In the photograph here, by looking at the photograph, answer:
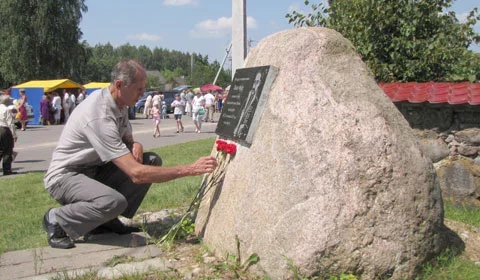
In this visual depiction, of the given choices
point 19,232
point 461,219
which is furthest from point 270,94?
point 19,232

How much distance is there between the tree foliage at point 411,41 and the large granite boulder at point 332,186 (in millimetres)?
3427

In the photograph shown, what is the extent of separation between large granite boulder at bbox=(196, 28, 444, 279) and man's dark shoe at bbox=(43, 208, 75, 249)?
1.28 meters

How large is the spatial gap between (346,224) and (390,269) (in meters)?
0.42

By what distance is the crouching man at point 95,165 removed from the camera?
12.4ft

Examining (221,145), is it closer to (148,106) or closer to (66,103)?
(66,103)

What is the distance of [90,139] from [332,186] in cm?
184

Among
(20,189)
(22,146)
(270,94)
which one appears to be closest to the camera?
(270,94)

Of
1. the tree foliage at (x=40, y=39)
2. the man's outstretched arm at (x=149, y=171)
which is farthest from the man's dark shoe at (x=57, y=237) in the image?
the tree foliage at (x=40, y=39)

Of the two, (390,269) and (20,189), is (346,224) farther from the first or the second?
(20,189)

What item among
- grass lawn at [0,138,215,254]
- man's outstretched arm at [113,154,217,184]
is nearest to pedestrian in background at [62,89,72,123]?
grass lawn at [0,138,215,254]

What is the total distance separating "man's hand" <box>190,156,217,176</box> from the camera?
377 cm

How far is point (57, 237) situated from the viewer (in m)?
4.15

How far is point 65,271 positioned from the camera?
348 centimetres

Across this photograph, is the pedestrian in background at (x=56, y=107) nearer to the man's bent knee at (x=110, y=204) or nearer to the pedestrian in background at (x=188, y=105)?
the pedestrian in background at (x=188, y=105)
